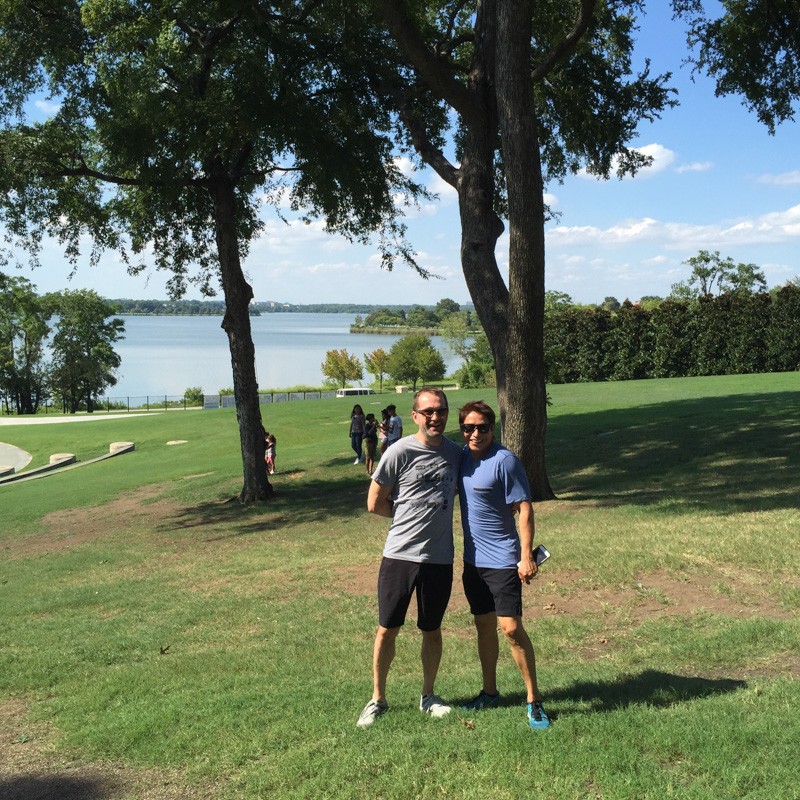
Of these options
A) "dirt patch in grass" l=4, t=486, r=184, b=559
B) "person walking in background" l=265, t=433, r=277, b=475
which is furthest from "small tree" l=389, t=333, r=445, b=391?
"dirt patch in grass" l=4, t=486, r=184, b=559

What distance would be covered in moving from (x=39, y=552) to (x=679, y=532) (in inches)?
418

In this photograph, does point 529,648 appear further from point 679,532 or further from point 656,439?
point 656,439

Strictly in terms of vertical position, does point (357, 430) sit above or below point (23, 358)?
below

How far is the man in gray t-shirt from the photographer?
4.65 meters

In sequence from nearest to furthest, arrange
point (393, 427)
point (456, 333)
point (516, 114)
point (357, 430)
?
point (516, 114) → point (393, 427) → point (357, 430) → point (456, 333)

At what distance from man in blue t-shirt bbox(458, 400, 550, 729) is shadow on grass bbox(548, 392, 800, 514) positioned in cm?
638

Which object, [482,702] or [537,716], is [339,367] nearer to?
[482,702]

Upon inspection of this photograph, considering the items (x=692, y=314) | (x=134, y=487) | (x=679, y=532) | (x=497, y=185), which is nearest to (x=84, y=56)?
(x=497, y=185)

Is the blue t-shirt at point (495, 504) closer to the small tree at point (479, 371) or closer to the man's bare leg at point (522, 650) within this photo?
the man's bare leg at point (522, 650)

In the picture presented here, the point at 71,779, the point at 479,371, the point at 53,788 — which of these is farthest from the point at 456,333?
the point at 53,788

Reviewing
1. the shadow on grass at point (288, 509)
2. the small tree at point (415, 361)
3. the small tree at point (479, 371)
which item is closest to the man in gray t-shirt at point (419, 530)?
the shadow on grass at point (288, 509)

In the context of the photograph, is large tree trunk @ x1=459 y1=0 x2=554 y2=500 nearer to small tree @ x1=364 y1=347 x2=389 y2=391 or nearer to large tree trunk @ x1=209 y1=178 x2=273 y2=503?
large tree trunk @ x1=209 y1=178 x2=273 y2=503

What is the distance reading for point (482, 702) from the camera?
4859 millimetres

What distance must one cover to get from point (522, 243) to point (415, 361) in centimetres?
6407
